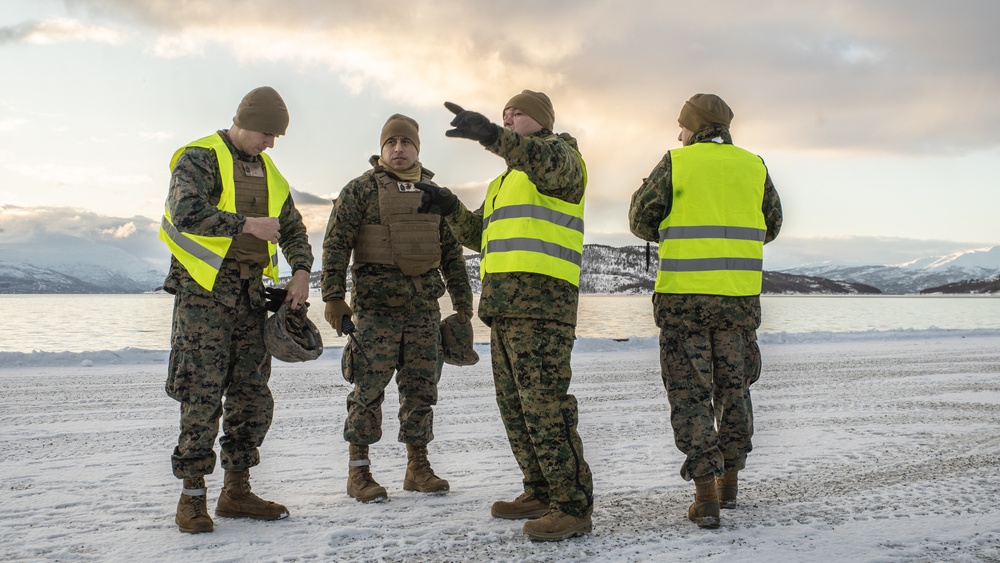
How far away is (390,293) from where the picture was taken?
4.38m

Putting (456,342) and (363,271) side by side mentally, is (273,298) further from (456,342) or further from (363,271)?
(456,342)

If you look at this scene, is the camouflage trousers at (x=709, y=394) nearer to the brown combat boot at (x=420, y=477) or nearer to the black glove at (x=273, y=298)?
the brown combat boot at (x=420, y=477)

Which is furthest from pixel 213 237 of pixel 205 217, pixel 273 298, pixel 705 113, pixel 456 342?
pixel 705 113

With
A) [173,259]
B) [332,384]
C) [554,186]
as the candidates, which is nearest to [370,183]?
[173,259]

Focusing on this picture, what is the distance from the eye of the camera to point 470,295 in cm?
468

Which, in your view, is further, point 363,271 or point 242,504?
point 363,271

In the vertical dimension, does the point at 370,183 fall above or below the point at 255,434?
above

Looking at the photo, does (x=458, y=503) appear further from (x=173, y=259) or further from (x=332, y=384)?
(x=332, y=384)

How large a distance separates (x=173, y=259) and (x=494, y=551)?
7.39 feet

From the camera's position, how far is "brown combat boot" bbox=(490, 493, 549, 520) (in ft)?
12.3

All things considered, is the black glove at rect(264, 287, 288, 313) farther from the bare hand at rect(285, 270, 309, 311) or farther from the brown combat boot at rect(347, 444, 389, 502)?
the brown combat boot at rect(347, 444, 389, 502)

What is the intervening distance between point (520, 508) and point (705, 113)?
2380mm

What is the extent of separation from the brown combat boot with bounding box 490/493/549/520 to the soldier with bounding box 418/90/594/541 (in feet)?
0.86

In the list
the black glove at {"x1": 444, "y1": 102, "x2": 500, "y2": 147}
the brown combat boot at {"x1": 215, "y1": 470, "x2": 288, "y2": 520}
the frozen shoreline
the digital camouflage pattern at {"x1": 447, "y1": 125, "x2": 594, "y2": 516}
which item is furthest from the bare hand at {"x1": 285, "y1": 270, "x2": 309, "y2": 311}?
the frozen shoreline
